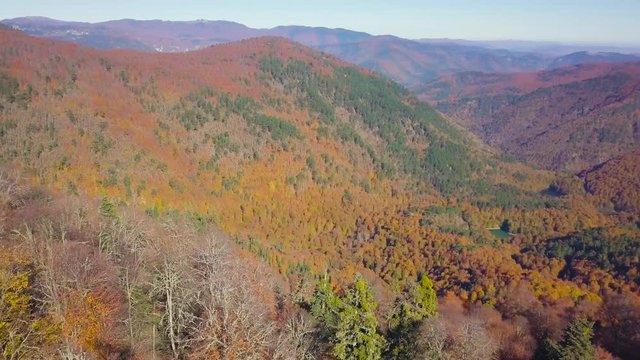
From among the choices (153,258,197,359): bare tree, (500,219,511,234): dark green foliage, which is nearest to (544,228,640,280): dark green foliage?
(500,219,511,234): dark green foliage

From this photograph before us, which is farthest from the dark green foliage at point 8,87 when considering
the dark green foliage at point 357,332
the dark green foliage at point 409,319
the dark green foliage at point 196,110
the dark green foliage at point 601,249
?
the dark green foliage at point 601,249

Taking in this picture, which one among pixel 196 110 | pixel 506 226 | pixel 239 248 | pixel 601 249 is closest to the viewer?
pixel 239 248

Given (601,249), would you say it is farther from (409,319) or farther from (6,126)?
(6,126)

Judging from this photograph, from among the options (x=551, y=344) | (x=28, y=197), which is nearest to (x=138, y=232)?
(x=28, y=197)

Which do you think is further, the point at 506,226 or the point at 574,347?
the point at 506,226

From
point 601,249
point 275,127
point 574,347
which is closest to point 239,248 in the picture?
point 574,347

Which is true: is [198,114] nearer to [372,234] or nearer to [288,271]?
[372,234]
